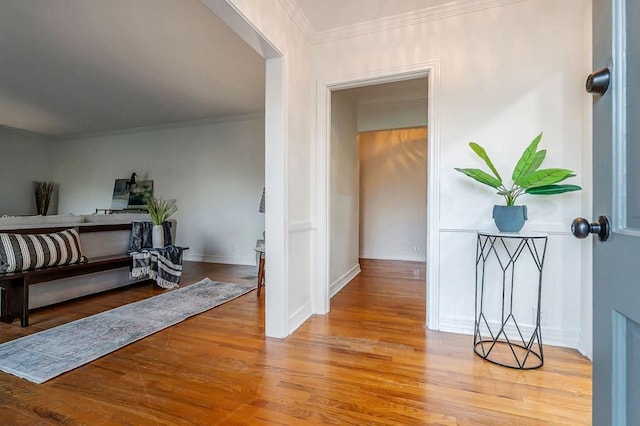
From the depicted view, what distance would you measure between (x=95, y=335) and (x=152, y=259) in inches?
56.1

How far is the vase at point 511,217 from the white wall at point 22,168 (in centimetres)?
885

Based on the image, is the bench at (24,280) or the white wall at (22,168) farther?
the white wall at (22,168)

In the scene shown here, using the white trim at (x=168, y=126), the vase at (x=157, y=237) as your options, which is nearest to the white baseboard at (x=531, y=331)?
the vase at (x=157, y=237)

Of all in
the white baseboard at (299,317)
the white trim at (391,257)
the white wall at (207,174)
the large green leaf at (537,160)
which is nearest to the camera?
the large green leaf at (537,160)

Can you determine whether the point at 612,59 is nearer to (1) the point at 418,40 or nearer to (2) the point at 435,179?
(2) the point at 435,179

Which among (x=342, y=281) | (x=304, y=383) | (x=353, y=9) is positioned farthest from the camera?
(x=342, y=281)

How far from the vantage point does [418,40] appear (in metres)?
2.50

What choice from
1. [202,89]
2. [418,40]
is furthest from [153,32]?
[418,40]

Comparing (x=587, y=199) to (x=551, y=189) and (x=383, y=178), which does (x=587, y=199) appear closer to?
(x=551, y=189)

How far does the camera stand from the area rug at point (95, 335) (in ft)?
6.15

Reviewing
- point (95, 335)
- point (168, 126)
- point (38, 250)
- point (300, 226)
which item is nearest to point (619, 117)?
point (300, 226)

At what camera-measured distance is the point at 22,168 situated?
6613 mm

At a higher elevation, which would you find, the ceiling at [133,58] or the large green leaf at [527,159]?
the ceiling at [133,58]

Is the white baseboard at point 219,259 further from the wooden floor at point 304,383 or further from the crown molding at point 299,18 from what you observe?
the crown molding at point 299,18
